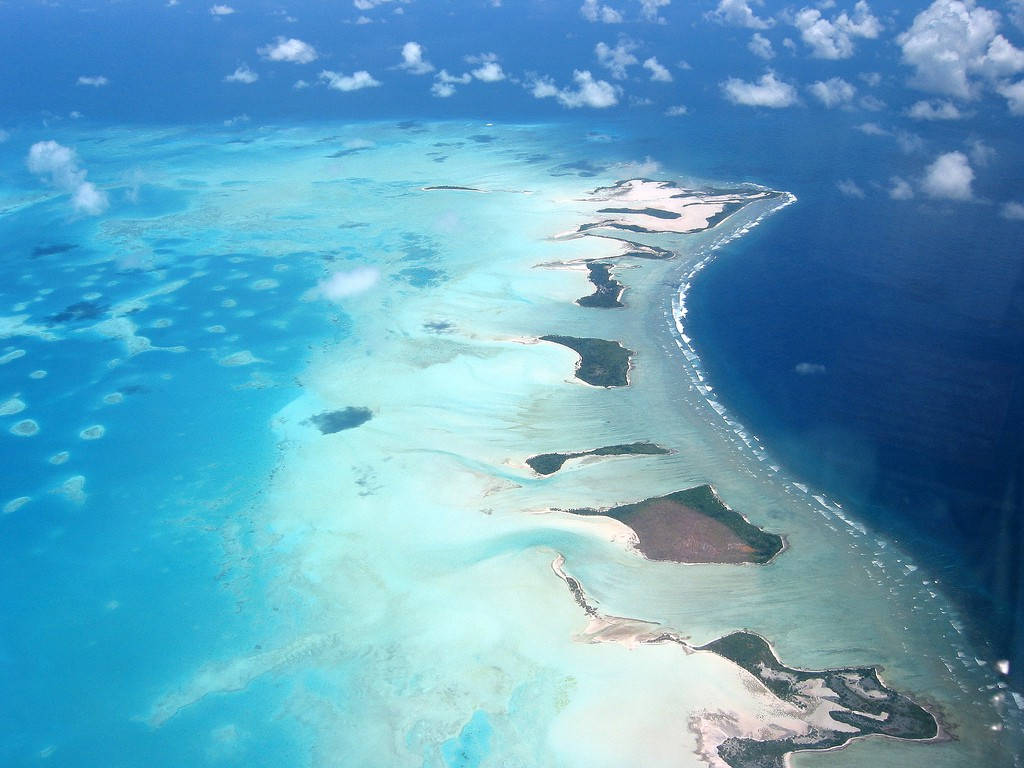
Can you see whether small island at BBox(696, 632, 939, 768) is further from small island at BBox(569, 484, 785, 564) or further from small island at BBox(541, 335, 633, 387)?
small island at BBox(541, 335, 633, 387)

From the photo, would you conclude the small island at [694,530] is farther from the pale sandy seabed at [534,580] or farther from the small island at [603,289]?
the small island at [603,289]

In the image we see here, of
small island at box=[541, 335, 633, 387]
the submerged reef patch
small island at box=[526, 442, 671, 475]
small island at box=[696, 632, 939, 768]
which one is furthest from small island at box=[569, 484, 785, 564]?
the submerged reef patch

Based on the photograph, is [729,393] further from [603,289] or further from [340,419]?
[340,419]

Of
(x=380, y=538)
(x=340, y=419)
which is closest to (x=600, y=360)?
(x=340, y=419)

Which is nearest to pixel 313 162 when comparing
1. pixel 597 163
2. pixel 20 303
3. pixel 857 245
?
pixel 597 163

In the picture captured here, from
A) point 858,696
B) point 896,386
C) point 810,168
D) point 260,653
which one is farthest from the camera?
point 810,168

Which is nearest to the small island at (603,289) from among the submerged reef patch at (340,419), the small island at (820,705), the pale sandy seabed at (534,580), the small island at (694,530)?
the pale sandy seabed at (534,580)

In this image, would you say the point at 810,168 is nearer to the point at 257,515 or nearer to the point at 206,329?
the point at 206,329
